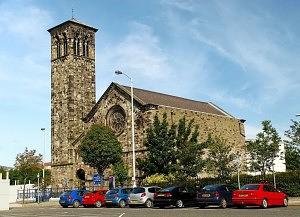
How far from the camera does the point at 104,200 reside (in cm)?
3559

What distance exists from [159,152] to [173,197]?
19283mm

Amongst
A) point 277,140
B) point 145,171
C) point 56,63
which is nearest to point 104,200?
point 145,171

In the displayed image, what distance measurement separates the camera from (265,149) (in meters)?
48.1

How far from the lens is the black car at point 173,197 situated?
29438mm

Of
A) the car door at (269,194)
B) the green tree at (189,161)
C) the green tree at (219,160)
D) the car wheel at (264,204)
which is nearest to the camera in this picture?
the car wheel at (264,204)

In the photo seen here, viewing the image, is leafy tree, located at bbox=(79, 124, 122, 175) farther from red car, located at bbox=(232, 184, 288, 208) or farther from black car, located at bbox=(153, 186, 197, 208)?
red car, located at bbox=(232, 184, 288, 208)

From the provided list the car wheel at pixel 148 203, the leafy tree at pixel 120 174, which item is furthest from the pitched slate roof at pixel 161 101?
the car wheel at pixel 148 203

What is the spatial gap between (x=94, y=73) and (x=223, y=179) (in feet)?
122

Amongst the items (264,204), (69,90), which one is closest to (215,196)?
(264,204)

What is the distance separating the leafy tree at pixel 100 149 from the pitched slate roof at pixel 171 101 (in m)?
6.91

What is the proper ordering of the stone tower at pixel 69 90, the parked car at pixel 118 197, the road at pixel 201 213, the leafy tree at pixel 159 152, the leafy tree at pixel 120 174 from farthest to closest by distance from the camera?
the stone tower at pixel 69 90 < the leafy tree at pixel 120 174 < the leafy tree at pixel 159 152 < the parked car at pixel 118 197 < the road at pixel 201 213

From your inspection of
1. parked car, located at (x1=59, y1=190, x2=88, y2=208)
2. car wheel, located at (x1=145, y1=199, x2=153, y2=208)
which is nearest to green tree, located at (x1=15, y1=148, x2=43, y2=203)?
parked car, located at (x1=59, y1=190, x2=88, y2=208)

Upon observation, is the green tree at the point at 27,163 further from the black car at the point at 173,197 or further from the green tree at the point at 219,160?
the black car at the point at 173,197

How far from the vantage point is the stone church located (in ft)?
201
